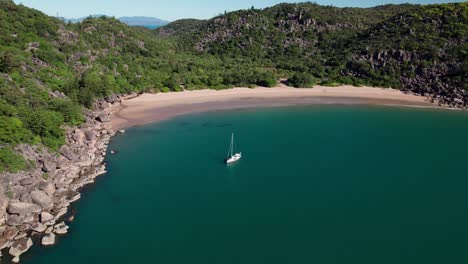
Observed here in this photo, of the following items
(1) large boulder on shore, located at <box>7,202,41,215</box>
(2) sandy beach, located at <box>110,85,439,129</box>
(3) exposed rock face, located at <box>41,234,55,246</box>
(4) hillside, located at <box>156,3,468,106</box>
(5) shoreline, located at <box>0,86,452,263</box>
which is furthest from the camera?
(4) hillside, located at <box>156,3,468,106</box>

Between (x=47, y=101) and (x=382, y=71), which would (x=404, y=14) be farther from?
(x=47, y=101)

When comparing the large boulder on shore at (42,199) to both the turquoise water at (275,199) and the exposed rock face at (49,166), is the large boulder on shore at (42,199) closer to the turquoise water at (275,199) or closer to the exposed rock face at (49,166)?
the turquoise water at (275,199)

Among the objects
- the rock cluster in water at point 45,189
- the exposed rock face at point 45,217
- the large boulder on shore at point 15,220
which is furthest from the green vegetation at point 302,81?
the large boulder on shore at point 15,220

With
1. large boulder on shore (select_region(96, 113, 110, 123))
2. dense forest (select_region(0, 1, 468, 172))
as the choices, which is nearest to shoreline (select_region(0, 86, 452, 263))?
large boulder on shore (select_region(96, 113, 110, 123))

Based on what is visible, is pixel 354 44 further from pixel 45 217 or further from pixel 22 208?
pixel 22 208

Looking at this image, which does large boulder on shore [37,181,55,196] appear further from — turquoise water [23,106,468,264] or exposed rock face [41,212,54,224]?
exposed rock face [41,212,54,224]

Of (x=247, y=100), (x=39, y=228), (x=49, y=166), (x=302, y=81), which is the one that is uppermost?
(x=302, y=81)

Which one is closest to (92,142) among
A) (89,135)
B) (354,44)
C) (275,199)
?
(89,135)
